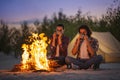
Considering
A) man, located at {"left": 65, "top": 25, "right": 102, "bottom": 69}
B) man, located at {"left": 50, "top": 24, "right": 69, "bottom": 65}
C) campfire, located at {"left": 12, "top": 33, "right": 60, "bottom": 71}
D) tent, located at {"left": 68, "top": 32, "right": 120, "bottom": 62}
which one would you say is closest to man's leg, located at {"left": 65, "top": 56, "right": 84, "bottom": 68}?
man, located at {"left": 65, "top": 25, "right": 102, "bottom": 69}

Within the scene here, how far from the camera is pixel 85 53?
1256 cm

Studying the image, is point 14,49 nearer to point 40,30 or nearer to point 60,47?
point 40,30

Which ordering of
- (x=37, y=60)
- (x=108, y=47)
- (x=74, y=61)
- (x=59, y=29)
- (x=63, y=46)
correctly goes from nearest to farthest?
(x=37, y=60)
(x=74, y=61)
(x=59, y=29)
(x=63, y=46)
(x=108, y=47)

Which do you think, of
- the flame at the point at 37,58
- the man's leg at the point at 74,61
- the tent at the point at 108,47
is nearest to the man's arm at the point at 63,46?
the man's leg at the point at 74,61

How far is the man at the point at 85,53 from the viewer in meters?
12.4

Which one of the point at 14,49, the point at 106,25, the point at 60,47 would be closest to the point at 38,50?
the point at 60,47

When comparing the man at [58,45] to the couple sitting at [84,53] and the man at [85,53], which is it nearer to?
the couple sitting at [84,53]

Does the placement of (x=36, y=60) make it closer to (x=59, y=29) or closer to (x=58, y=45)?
(x=58, y=45)

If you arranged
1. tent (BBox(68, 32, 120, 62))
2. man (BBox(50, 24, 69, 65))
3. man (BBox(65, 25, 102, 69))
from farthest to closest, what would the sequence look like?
1. tent (BBox(68, 32, 120, 62))
2. man (BBox(50, 24, 69, 65))
3. man (BBox(65, 25, 102, 69))

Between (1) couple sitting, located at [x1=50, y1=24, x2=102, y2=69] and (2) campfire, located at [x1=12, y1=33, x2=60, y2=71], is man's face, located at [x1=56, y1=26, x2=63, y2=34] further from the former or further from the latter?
(2) campfire, located at [x1=12, y1=33, x2=60, y2=71]

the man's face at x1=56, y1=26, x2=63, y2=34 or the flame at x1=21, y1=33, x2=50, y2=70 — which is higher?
the man's face at x1=56, y1=26, x2=63, y2=34

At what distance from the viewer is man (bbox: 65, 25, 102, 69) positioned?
1241 cm

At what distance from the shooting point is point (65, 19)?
32.7m

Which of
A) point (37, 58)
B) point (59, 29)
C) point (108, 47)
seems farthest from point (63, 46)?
point (108, 47)
